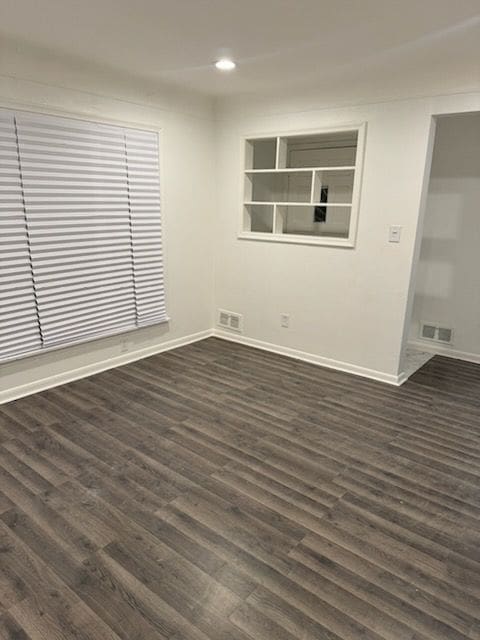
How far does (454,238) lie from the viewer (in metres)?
4.24

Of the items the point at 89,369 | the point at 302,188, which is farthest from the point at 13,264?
the point at 302,188

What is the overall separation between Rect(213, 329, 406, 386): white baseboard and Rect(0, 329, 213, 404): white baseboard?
38cm

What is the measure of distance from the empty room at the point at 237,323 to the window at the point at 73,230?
0.06 ft

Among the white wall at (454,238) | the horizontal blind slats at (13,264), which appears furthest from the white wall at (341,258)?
the horizontal blind slats at (13,264)

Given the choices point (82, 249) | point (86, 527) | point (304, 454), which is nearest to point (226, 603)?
point (86, 527)

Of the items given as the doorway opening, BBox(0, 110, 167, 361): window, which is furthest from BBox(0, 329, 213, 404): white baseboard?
the doorway opening

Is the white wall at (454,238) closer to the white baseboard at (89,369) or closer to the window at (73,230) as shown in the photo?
the white baseboard at (89,369)

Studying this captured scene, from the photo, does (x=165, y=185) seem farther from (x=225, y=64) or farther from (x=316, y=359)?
(x=316, y=359)

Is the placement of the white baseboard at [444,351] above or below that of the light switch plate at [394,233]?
below

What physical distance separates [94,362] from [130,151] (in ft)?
6.15

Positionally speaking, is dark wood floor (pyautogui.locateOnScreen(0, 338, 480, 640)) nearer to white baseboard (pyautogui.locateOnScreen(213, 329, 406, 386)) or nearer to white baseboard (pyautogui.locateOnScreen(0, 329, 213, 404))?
white baseboard (pyautogui.locateOnScreen(0, 329, 213, 404))

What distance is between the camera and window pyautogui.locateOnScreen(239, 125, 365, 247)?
→ 404cm

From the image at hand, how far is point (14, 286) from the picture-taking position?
122 inches

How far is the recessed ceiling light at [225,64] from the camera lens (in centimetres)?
306
